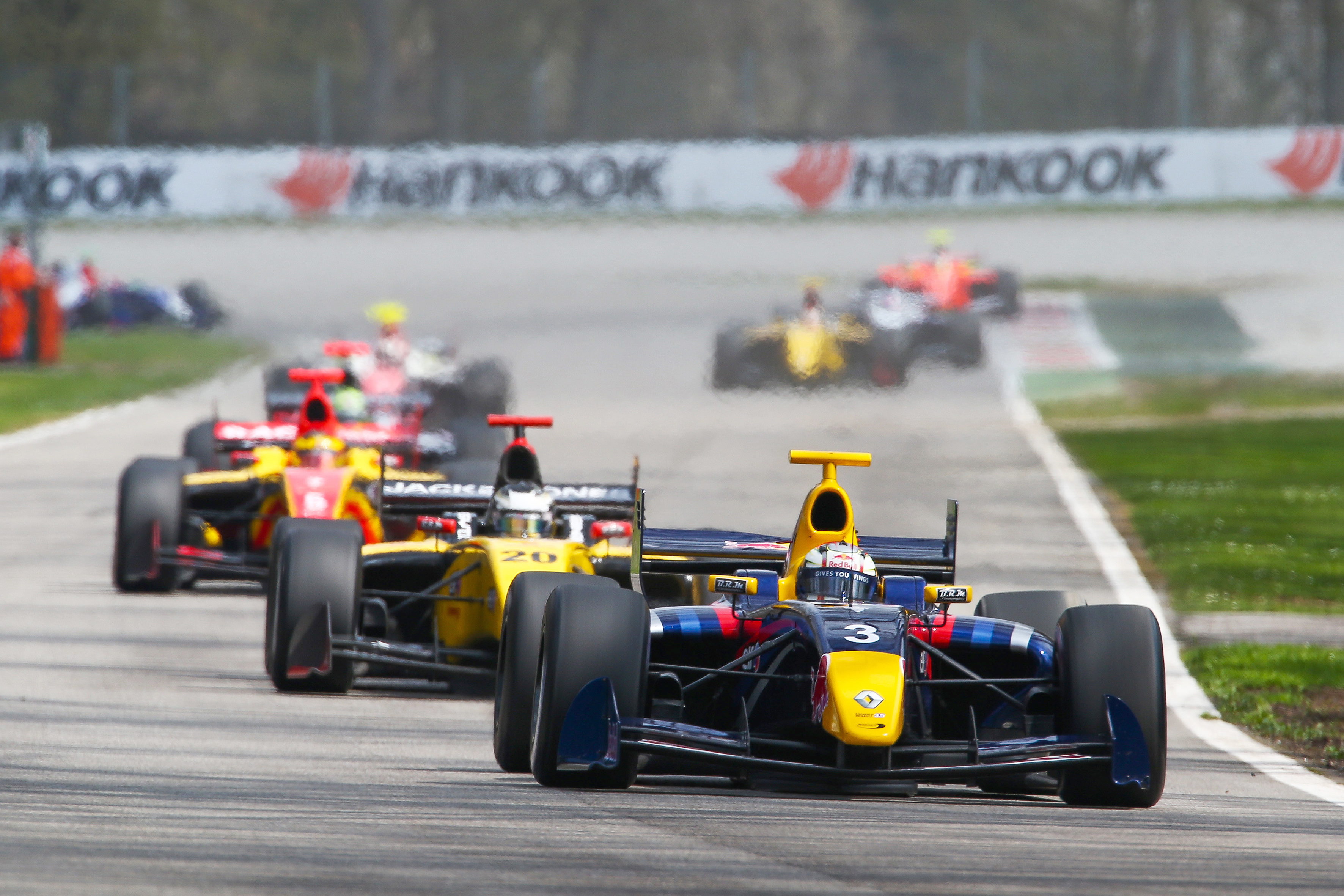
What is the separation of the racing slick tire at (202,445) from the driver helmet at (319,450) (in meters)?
2.60

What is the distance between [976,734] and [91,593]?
8619 mm

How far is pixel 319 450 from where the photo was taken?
14688 millimetres

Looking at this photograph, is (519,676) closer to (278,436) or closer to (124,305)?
(278,436)

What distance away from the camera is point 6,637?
12.9 metres

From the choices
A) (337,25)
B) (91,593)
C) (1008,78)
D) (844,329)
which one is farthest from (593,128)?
(91,593)

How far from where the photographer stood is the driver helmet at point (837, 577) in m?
8.59

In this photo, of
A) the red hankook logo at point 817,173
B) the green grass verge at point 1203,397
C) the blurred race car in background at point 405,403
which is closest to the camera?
the blurred race car in background at point 405,403

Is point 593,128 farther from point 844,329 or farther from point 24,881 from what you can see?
point 24,881

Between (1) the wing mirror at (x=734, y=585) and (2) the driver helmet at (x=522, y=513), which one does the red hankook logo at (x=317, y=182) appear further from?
(1) the wing mirror at (x=734, y=585)

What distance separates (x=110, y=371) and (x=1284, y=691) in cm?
2476

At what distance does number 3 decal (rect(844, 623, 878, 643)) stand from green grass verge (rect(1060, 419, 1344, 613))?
8.22m

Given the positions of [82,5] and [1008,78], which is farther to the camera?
[82,5]

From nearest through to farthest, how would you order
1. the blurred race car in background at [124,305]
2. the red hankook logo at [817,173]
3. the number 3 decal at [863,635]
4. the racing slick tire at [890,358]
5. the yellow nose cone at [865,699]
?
the yellow nose cone at [865,699], the number 3 decal at [863,635], the racing slick tire at [890,358], the blurred race car in background at [124,305], the red hankook logo at [817,173]

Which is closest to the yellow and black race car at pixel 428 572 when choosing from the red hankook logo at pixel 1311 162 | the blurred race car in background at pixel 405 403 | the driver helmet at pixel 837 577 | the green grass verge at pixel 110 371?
the driver helmet at pixel 837 577
